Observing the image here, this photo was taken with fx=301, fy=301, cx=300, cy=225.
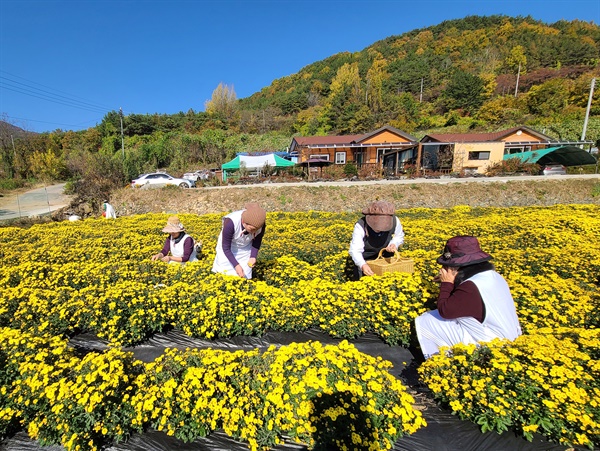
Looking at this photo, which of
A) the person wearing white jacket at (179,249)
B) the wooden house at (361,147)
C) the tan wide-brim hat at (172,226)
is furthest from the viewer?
the wooden house at (361,147)

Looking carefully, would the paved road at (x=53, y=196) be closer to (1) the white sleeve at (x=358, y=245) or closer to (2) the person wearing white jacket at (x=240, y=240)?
(2) the person wearing white jacket at (x=240, y=240)

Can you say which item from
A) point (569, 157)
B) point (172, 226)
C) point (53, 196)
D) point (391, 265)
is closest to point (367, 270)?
point (391, 265)

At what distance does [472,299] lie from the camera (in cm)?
263

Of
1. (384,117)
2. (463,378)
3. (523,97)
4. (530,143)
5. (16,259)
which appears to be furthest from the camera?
(384,117)

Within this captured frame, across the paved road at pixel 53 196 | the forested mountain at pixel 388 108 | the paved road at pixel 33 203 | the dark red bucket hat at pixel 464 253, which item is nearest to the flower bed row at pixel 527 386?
the dark red bucket hat at pixel 464 253

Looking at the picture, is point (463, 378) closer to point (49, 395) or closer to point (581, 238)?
point (49, 395)

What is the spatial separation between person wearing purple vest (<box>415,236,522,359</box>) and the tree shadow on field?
1208 mm

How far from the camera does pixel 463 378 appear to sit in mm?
2383

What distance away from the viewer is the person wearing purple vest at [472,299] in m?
2.62

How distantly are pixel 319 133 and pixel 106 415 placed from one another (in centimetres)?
5341

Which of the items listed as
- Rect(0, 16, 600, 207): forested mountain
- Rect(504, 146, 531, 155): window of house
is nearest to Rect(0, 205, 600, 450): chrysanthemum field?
Rect(0, 16, 600, 207): forested mountain

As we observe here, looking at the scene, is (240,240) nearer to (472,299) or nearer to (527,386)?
(472,299)

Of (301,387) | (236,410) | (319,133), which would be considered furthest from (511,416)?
(319,133)

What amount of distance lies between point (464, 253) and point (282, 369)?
1.90 meters
